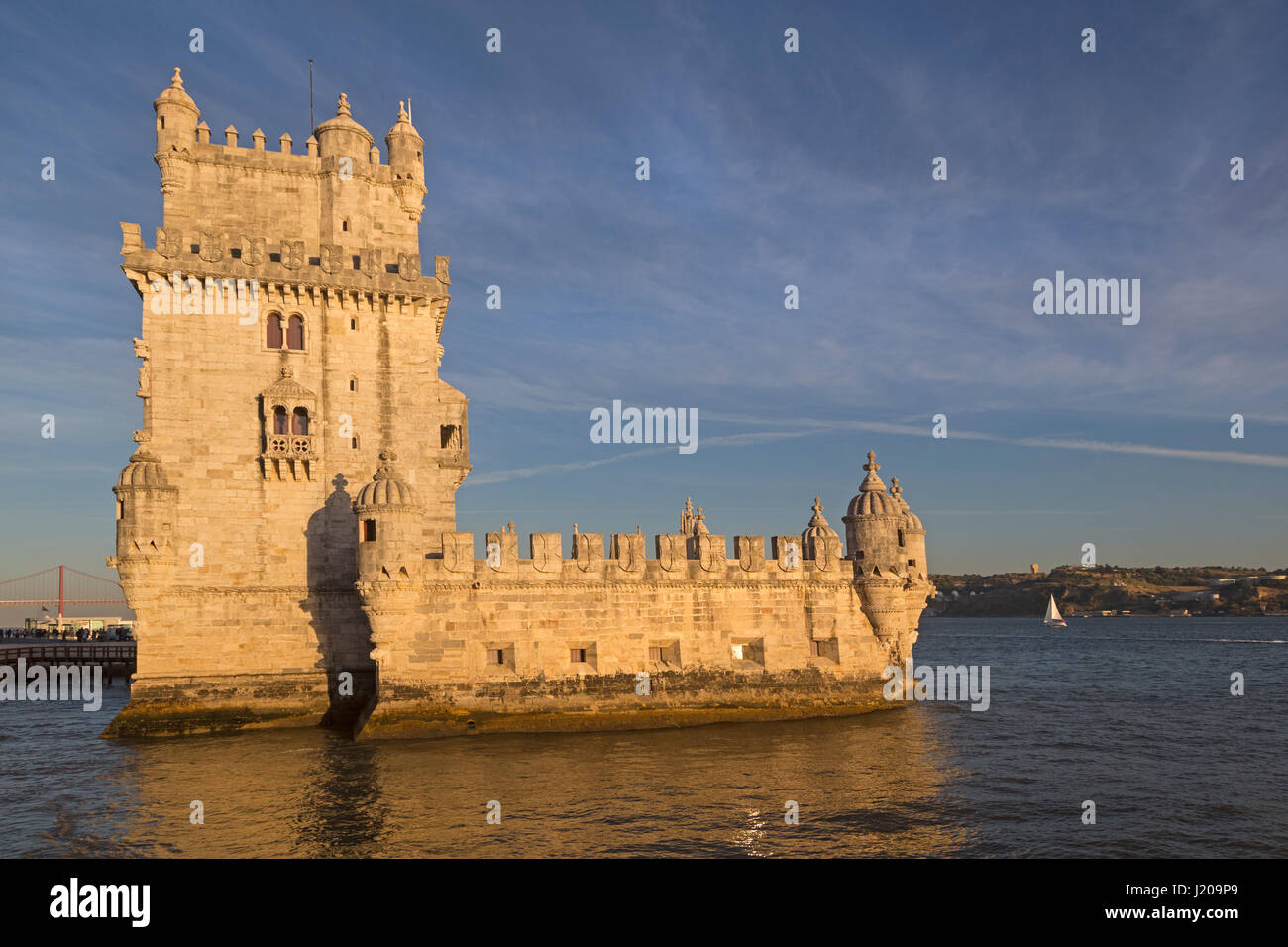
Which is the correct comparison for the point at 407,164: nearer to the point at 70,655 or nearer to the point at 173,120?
the point at 173,120

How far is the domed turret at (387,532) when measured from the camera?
78.9ft

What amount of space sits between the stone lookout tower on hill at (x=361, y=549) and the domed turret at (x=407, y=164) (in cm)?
14

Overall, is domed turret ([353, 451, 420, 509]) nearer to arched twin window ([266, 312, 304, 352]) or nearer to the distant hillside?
arched twin window ([266, 312, 304, 352])

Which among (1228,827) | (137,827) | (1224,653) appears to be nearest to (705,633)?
(1228,827)

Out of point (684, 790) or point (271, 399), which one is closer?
point (684, 790)

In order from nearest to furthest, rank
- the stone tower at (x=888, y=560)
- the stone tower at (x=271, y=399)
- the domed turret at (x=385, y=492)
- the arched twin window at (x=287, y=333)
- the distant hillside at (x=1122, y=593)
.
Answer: the domed turret at (x=385, y=492) < the stone tower at (x=271, y=399) < the arched twin window at (x=287, y=333) < the stone tower at (x=888, y=560) < the distant hillside at (x=1122, y=593)

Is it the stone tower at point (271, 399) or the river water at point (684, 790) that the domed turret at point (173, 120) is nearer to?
the stone tower at point (271, 399)

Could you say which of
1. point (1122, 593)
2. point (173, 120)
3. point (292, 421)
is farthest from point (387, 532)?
point (1122, 593)

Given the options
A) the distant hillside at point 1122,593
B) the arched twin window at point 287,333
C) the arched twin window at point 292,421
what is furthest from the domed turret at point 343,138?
the distant hillside at point 1122,593

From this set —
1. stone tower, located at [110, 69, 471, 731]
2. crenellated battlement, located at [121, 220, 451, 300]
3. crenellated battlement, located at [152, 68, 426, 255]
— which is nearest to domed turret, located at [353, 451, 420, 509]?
stone tower, located at [110, 69, 471, 731]

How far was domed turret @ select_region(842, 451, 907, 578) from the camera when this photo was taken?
28438mm

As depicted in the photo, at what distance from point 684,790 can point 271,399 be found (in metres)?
18.5

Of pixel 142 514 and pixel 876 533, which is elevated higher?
pixel 142 514

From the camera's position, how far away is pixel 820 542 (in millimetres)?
28406
